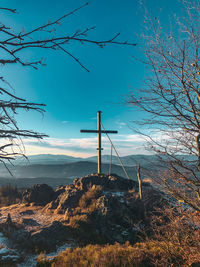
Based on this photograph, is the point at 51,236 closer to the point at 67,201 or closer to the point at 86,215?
the point at 86,215

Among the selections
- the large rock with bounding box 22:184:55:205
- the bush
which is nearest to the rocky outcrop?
the large rock with bounding box 22:184:55:205

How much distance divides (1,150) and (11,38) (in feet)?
3.58

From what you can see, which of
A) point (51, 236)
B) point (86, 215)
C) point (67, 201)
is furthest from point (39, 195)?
point (51, 236)

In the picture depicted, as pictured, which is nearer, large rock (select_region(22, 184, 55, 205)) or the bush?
the bush

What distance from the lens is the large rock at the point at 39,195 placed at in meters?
11.4

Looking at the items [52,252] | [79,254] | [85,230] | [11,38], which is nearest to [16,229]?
[52,252]

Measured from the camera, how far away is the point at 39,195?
11484 millimetres

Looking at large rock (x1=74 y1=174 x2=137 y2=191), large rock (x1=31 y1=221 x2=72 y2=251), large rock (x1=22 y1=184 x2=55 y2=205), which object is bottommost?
large rock (x1=31 y1=221 x2=72 y2=251)

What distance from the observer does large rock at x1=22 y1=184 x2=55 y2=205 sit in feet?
37.3

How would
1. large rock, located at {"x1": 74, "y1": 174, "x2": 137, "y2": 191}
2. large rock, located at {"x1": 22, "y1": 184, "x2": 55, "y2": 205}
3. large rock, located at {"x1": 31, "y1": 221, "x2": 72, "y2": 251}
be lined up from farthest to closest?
large rock, located at {"x1": 22, "y1": 184, "x2": 55, "y2": 205} → large rock, located at {"x1": 74, "y1": 174, "x2": 137, "y2": 191} → large rock, located at {"x1": 31, "y1": 221, "x2": 72, "y2": 251}

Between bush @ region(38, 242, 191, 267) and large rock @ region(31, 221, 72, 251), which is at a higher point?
bush @ region(38, 242, 191, 267)

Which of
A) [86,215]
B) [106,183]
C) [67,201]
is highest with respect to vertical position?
[106,183]

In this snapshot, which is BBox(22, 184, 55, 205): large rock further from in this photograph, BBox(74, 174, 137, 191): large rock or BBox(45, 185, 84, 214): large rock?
BBox(74, 174, 137, 191): large rock

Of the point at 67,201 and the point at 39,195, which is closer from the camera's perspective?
the point at 67,201
